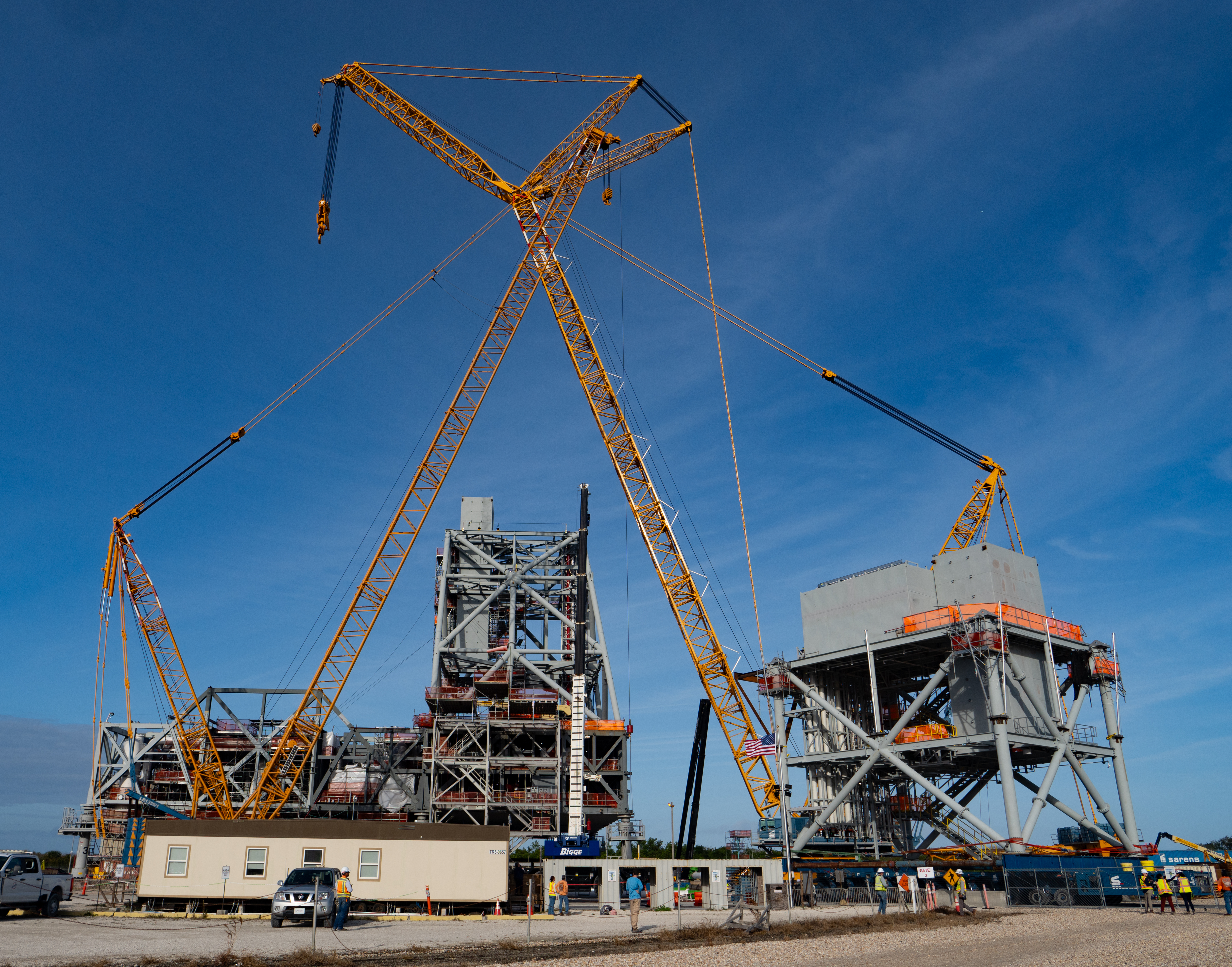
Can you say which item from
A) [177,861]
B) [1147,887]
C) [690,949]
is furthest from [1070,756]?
[177,861]

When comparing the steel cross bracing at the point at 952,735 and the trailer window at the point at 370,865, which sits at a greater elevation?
the steel cross bracing at the point at 952,735

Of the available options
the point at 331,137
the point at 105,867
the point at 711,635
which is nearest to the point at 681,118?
the point at 331,137

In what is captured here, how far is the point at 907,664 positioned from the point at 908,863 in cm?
1776

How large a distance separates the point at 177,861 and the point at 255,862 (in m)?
3.52

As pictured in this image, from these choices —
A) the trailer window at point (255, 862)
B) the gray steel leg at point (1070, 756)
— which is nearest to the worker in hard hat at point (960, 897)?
the gray steel leg at point (1070, 756)

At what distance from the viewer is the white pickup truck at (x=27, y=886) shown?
35.5 m

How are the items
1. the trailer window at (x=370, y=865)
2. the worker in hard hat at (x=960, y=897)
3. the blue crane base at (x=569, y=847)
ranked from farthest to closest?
the blue crane base at (x=569, y=847) < the trailer window at (x=370, y=865) < the worker in hard hat at (x=960, y=897)

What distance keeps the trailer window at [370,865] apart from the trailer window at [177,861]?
7.67 meters

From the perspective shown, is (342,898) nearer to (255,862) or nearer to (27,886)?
(255,862)

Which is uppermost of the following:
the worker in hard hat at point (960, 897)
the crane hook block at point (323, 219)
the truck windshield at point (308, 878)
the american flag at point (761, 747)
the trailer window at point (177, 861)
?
the crane hook block at point (323, 219)

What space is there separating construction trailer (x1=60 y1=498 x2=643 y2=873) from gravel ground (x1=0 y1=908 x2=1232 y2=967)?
42.3m

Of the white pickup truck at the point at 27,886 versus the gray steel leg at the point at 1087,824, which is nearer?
the white pickup truck at the point at 27,886

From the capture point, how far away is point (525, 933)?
3462 cm

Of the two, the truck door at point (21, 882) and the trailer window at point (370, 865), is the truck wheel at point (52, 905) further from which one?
the trailer window at point (370, 865)
